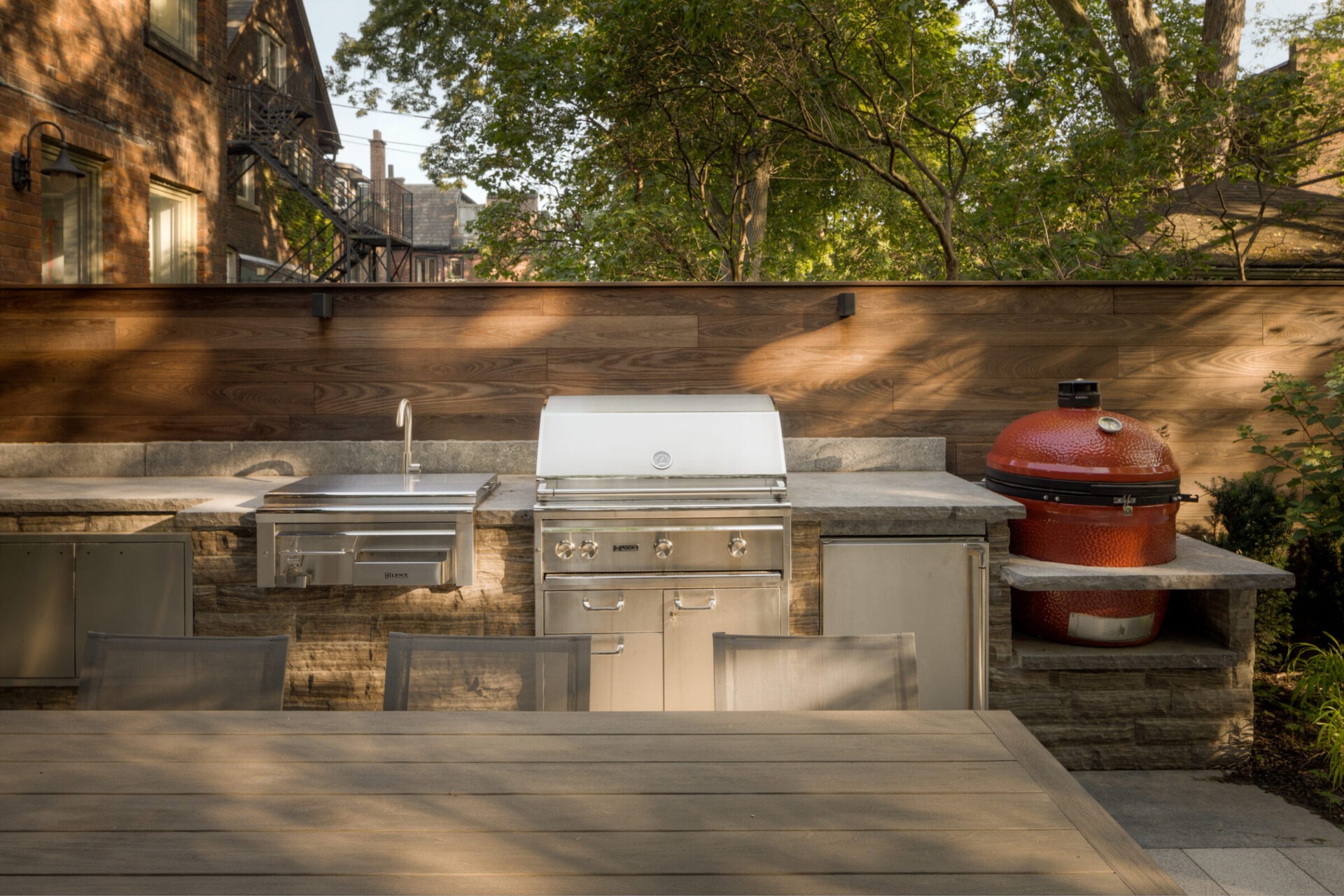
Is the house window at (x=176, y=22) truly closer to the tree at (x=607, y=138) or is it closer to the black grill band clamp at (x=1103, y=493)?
the tree at (x=607, y=138)

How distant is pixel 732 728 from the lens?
1.66 m

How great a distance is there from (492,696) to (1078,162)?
657 centimetres

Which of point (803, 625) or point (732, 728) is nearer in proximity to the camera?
point (732, 728)

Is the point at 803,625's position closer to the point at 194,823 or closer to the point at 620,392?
the point at 620,392

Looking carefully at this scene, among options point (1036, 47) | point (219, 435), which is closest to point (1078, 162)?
point (1036, 47)

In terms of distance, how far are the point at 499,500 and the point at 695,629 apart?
867mm

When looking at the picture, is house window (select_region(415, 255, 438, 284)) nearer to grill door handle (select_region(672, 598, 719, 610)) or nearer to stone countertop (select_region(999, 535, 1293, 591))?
grill door handle (select_region(672, 598, 719, 610))

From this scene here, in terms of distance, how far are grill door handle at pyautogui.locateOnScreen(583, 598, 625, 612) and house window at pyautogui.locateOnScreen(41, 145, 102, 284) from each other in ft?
16.5

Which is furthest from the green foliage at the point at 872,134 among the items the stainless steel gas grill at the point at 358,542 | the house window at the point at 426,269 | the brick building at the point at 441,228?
the brick building at the point at 441,228

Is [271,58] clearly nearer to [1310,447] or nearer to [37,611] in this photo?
[37,611]

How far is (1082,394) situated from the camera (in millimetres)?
3422

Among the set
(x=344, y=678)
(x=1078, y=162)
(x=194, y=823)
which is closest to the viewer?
(x=194, y=823)

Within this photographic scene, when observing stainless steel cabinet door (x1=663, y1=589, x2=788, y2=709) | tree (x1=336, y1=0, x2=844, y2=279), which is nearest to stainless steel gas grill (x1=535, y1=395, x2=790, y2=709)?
stainless steel cabinet door (x1=663, y1=589, x2=788, y2=709)

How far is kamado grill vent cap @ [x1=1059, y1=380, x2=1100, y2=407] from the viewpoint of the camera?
342cm
